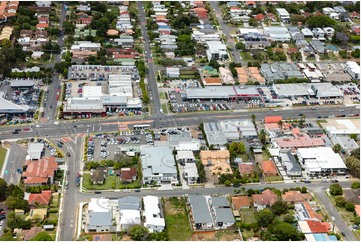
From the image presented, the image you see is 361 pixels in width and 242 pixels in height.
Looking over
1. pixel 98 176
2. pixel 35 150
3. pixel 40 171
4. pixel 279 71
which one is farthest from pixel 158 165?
pixel 279 71

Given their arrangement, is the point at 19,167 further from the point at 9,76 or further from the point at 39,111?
the point at 9,76

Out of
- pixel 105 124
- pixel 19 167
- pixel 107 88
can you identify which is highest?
pixel 107 88

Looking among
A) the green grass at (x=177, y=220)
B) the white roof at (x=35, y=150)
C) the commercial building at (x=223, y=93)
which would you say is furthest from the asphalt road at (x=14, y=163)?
the commercial building at (x=223, y=93)

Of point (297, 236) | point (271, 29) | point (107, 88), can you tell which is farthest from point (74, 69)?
point (297, 236)

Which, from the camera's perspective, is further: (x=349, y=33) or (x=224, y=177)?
(x=349, y=33)

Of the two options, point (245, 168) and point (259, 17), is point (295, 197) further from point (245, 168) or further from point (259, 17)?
point (259, 17)

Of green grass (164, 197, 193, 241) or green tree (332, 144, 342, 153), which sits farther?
green tree (332, 144, 342, 153)

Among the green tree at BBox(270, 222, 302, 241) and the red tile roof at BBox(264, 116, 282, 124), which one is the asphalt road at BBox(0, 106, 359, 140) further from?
the green tree at BBox(270, 222, 302, 241)

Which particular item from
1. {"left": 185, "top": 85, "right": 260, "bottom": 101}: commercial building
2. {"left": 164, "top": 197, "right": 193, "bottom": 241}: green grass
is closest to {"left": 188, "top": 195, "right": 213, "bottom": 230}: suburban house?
{"left": 164, "top": 197, "right": 193, "bottom": 241}: green grass
